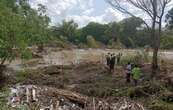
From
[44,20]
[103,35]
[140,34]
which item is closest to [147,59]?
[44,20]

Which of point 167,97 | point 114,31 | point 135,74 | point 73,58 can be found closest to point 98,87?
point 135,74

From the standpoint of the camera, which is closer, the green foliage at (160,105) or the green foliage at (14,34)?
the green foliage at (160,105)

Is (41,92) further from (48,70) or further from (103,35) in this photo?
(103,35)

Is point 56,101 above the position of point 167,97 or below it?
above

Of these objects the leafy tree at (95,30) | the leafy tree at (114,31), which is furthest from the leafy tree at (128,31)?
the leafy tree at (95,30)

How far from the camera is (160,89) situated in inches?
751

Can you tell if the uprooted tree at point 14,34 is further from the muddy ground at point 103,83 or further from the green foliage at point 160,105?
the green foliage at point 160,105

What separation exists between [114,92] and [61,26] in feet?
252

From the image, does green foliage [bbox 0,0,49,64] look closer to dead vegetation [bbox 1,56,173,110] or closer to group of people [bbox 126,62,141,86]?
dead vegetation [bbox 1,56,173,110]

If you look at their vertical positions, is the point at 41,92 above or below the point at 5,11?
below

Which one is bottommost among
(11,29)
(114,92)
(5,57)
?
(114,92)

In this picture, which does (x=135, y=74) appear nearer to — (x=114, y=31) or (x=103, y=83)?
(x=103, y=83)

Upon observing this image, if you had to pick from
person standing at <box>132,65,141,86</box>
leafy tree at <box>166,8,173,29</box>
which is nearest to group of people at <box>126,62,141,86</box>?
person standing at <box>132,65,141,86</box>

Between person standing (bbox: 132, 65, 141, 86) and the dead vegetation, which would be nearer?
the dead vegetation
